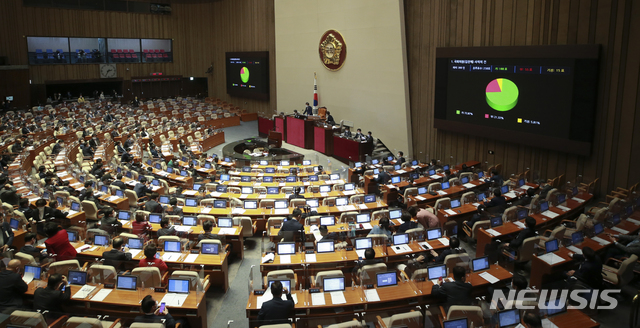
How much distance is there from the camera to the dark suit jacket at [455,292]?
22.6 ft

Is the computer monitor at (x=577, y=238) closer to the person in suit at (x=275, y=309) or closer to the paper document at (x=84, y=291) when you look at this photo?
the person in suit at (x=275, y=309)

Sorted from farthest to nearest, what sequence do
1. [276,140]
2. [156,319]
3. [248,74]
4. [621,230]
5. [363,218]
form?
1. [248,74]
2. [276,140]
3. [363,218]
4. [621,230]
5. [156,319]

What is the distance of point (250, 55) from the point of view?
99.3 feet

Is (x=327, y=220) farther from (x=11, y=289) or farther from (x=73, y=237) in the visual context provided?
(x=11, y=289)

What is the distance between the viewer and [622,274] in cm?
809

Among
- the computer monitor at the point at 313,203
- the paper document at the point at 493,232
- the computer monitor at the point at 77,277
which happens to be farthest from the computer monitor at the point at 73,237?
the paper document at the point at 493,232

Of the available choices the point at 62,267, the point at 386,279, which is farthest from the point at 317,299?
the point at 62,267

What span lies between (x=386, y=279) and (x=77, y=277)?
529 centimetres

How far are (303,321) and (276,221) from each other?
371 cm

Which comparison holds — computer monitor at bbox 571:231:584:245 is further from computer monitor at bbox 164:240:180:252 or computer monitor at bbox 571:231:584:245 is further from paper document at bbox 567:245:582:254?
computer monitor at bbox 164:240:180:252

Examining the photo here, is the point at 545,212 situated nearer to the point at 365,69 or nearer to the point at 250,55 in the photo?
the point at 365,69

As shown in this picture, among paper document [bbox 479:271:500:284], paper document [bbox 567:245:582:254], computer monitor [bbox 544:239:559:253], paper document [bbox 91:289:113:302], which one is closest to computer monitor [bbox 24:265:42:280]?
paper document [bbox 91:289:113:302]

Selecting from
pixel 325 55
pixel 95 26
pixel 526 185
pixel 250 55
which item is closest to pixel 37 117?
pixel 95 26

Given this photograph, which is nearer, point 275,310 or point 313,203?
point 275,310
